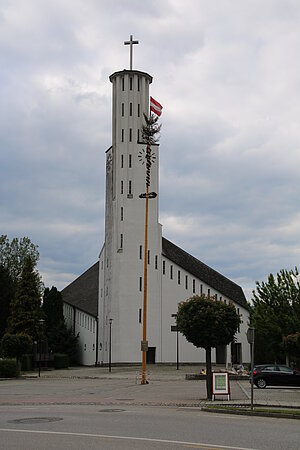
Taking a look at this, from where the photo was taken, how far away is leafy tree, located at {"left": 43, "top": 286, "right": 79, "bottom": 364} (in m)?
69.6

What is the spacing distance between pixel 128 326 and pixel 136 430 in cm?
5126

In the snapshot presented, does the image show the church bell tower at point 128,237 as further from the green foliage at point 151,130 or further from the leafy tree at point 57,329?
the green foliage at point 151,130

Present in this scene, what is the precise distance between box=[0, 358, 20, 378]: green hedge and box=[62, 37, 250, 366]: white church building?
19.1 meters

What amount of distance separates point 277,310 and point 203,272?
16677mm

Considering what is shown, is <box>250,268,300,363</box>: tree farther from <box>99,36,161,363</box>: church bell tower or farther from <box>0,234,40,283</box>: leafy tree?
<box>0,234,40,283</box>: leafy tree

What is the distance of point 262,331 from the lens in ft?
186

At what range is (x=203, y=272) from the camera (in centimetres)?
7325

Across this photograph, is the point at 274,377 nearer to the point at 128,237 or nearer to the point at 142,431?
the point at 142,431

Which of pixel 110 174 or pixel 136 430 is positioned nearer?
pixel 136 430

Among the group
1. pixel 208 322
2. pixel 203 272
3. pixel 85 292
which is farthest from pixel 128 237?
pixel 208 322

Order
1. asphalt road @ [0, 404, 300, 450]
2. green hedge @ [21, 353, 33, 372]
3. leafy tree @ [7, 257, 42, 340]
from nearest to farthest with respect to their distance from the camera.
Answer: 1. asphalt road @ [0, 404, 300, 450]
2. green hedge @ [21, 353, 33, 372]
3. leafy tree @ [7, 257, 42, 340]

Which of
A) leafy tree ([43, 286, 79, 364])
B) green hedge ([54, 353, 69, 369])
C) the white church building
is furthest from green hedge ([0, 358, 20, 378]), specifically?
leafy tree ([43, 286, 79, 364])

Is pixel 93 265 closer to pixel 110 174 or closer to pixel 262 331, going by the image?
pixel 110 174

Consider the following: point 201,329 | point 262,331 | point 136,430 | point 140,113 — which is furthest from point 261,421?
point 140,113
